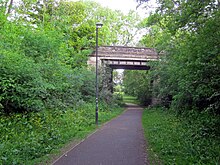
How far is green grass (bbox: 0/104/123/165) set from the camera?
7.18 meters

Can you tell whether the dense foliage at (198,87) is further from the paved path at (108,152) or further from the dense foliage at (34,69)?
the dense foliage at (34,69)

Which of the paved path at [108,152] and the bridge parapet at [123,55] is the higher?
the bridge parapet at [123,55]

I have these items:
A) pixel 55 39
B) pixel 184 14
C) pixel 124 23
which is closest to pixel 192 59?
pixel 184 14

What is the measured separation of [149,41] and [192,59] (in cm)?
3156

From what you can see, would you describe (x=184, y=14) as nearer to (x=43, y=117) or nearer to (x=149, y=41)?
(x=43, y=117)

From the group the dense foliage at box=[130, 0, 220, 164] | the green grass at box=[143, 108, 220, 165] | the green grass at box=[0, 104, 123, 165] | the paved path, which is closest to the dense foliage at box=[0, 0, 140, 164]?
the green grass at box=[0, 104, 123, 165]

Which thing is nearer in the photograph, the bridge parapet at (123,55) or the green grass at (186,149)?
the green grass at (186,149)

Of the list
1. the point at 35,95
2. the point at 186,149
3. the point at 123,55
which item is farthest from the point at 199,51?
the point at 123,55

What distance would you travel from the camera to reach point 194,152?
7.45 metres

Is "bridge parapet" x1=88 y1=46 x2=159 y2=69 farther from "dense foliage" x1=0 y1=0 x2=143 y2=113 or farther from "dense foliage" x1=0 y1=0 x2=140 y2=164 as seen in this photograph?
"dense foliage" x1=0 y1=0 x2=140 y2=164

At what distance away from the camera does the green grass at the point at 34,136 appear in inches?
283

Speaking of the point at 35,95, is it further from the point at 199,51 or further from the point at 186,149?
the point at 199,51

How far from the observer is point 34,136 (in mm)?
9508

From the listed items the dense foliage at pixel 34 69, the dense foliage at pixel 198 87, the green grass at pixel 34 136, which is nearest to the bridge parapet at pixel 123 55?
the dense foliage at pixel 34 69
